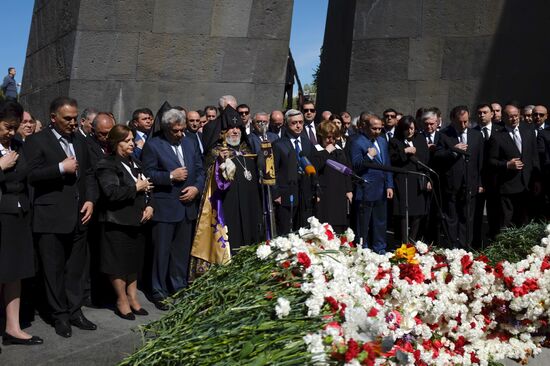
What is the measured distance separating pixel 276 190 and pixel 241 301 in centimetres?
437

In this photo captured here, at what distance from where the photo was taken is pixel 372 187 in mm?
8070

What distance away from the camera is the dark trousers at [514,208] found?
848cm

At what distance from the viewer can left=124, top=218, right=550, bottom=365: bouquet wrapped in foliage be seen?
2.81 metres

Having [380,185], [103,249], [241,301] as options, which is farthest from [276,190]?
[241,301]

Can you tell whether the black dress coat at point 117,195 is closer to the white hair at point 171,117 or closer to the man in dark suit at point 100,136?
the man in dark suit at point 100,136

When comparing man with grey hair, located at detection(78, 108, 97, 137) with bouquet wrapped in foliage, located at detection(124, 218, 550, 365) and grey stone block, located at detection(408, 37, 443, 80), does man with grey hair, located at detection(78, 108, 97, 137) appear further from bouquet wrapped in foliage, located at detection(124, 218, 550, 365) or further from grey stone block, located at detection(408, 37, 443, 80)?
grey stone block, located at detection(408, 37, 443, 80)

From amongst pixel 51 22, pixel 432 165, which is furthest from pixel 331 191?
pixel 51 22

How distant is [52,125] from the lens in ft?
17.5

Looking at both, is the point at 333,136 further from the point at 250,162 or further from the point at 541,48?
the point at 541,48

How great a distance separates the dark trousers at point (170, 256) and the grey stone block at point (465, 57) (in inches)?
254

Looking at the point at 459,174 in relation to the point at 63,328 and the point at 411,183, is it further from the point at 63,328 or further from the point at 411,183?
the point at 63,328

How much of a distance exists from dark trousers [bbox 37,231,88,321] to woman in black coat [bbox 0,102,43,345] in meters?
0.31

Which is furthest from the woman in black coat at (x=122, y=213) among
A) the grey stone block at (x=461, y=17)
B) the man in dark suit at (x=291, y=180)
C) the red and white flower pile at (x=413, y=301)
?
the grey stone block at (x=461, y=17)

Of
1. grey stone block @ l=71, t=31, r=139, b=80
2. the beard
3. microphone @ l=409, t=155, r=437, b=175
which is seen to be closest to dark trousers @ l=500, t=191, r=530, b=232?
microphone @ l=409, t=155, r=437, b=175
